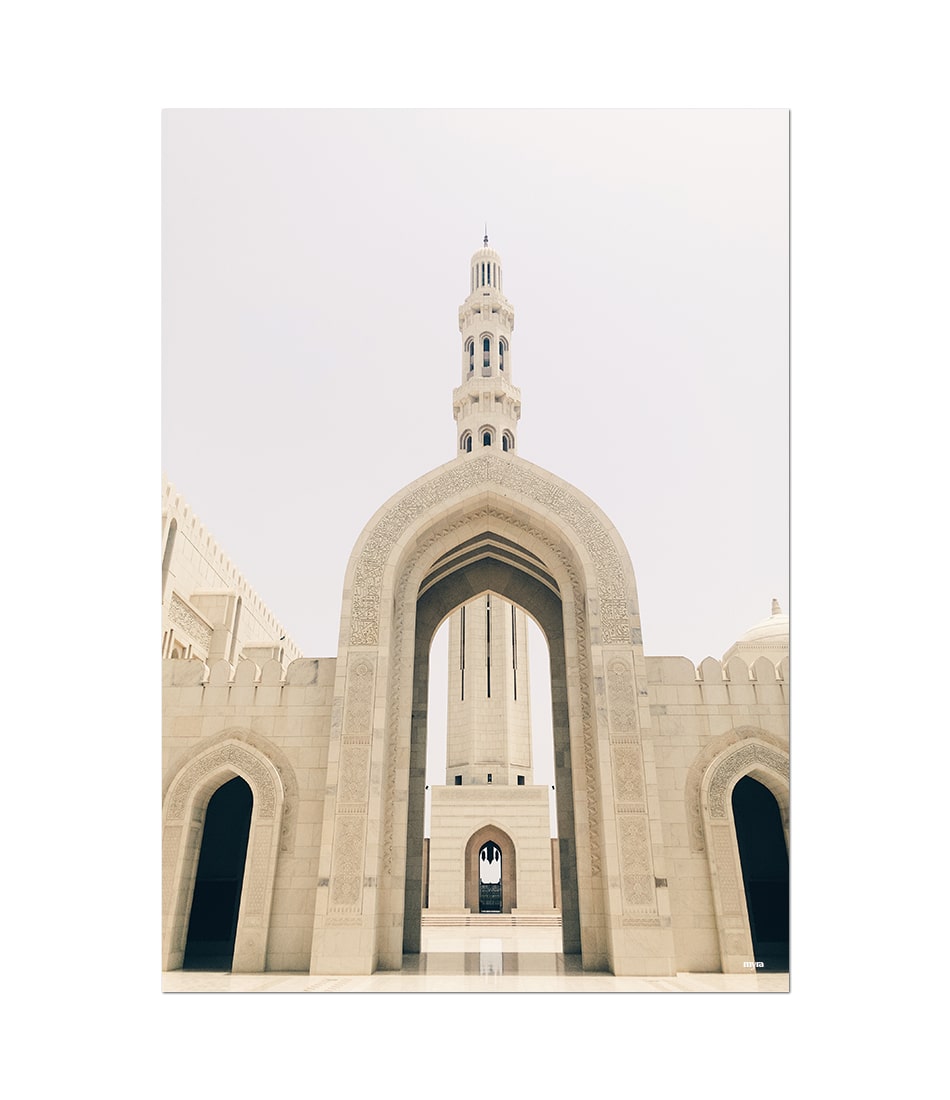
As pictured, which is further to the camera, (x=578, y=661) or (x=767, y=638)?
(x=578, y=661)

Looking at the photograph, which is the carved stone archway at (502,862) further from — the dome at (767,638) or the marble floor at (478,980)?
the dome at (767,638)

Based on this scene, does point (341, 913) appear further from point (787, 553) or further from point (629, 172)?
point (629, 172)

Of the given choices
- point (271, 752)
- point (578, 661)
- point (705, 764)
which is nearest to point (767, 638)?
point (705, 764)

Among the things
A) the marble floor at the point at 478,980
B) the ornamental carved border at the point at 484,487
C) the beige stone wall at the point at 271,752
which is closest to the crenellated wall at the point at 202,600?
the beige stone wall at the point at 271,752

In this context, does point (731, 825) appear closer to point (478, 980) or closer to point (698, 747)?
point (698, 747)

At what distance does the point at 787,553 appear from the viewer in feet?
22.3

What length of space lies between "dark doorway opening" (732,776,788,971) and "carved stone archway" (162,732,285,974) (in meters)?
5.99

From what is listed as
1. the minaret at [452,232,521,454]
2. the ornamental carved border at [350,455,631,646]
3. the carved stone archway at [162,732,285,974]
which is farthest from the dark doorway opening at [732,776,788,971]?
the minaret at [452,232,521,454]

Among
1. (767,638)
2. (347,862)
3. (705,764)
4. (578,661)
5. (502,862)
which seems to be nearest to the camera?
(347,862)

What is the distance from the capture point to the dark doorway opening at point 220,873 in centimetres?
1155

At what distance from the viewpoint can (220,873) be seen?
1205cm

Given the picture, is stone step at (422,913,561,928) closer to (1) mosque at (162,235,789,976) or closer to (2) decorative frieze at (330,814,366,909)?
(1) mosque at (162,235,789,976)

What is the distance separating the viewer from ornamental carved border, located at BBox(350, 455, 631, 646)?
35.3 ft

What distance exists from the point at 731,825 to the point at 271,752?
602cm
